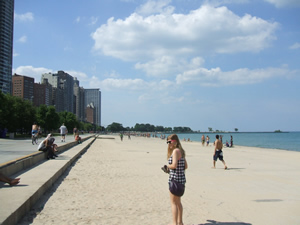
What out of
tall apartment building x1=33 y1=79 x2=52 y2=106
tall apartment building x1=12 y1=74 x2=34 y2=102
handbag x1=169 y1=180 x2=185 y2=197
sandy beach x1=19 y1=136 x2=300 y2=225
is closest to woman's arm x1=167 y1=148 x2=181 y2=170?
handbag x1=169 y1=180 x2=185 y2=197

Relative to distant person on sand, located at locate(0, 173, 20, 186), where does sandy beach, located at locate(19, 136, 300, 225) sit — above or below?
below

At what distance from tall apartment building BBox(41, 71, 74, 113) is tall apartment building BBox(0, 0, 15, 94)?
42405mm

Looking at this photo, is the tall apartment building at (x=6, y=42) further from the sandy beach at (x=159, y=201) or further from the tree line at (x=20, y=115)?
the sandy beach at (x=159, y=201)

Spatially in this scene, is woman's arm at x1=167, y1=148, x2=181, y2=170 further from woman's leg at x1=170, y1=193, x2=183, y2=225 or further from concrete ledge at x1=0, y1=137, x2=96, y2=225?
concrete ledge at x1=0, y1=137, x2=96, y2=225

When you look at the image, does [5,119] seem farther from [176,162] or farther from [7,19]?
[7,19]

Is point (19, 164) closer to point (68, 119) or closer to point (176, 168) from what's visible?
point (176, 168)

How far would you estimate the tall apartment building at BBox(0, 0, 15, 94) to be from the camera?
11031 centimetres

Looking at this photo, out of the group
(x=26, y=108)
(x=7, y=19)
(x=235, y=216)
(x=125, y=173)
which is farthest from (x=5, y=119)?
(x=7, y=19)

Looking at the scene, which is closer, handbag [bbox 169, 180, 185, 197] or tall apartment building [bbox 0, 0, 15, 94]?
handbag [bbox 169, 180, 185, 197]

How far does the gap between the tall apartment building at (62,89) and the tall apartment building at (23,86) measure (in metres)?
24.9

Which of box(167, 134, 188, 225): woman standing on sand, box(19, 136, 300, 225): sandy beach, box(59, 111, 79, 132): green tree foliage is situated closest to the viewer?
box(167, 134, 188, 225): woman standing on sand

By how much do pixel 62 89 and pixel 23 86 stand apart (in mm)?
42031

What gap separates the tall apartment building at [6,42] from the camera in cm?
11031

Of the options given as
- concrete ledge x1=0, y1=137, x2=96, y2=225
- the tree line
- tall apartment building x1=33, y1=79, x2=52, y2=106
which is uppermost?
tall apartment building x1=33, y1=79, x2=52, y2=106
